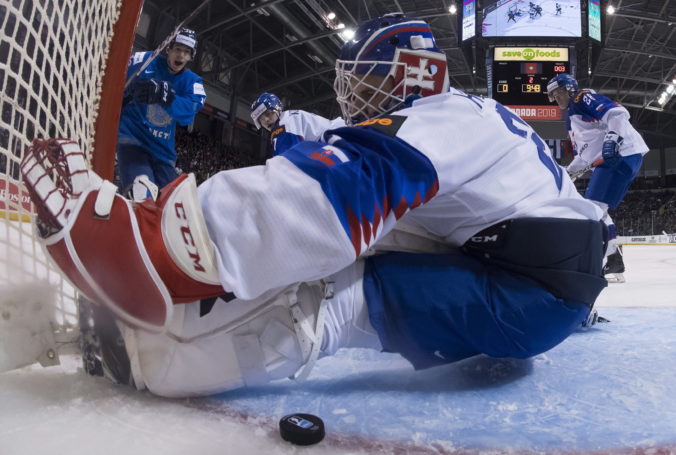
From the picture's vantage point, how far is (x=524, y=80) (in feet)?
24.5

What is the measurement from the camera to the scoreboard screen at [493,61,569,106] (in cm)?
742

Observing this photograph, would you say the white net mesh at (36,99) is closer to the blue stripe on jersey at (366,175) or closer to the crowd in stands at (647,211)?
the blue stripe on jersey at (366,175)

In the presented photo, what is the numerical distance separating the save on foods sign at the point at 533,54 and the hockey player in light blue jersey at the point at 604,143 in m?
4.40

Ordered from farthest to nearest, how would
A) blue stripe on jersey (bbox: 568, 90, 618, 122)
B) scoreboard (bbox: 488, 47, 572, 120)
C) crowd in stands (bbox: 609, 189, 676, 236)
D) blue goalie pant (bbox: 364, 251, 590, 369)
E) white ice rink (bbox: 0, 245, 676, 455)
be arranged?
crowd in stands (bbox: 609, 189, 676, 236) → scoreboard (bbox: 488, 47, 572, 120) → blue stripe on jersey (bbox: 568, 90, 618, 122) → blue goalie pant (bbox: 364, 251, 590, 369) → white ice rink (bbox: 0, 245, 676, 455)

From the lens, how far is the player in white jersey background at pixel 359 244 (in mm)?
660

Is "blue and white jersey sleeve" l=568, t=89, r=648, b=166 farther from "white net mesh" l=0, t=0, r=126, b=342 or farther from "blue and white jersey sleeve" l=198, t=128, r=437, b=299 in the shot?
"white net mesh" l=0, t=0, r=126, b=342

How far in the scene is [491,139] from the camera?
83 cm

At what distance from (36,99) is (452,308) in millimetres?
Answer: 785

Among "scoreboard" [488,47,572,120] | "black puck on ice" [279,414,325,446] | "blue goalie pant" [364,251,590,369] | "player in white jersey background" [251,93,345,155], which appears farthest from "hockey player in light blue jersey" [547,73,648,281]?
"scoreboard" [488,47,572,120]

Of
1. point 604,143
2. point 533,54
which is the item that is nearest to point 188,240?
point 604,143

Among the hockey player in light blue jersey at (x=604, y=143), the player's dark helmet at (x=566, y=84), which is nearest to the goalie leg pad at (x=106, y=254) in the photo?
the hockey player in light blue jersey at (x=604, y=143)

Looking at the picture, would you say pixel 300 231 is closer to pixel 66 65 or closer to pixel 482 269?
pixel 482 269

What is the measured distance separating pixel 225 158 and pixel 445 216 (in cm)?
1287

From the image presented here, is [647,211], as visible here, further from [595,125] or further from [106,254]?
[106,254]
